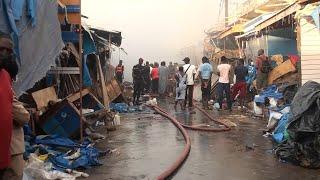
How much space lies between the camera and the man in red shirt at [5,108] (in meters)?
4.05

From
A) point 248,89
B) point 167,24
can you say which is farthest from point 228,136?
point 167,24

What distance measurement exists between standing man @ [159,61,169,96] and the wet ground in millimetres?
11980

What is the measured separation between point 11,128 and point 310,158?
5623 mm

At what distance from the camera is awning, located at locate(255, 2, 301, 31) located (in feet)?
46.9

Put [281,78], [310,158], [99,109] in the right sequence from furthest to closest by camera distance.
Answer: [281,78] < [99,109] < [310,158]

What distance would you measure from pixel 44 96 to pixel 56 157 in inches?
109

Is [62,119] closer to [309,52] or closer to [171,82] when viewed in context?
[309,52]

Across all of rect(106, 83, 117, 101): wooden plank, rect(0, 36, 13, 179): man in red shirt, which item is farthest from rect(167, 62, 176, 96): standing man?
rect(0, 36, 13, 179): man in red shirt

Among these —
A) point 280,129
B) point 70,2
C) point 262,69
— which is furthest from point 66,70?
point 262,69

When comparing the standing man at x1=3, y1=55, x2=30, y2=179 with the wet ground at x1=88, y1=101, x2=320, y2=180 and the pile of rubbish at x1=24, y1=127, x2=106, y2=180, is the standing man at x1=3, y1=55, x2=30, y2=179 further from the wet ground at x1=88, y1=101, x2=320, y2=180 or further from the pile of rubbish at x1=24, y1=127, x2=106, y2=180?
the wet ground at x1=88, y1=101, x2=320, y2=180

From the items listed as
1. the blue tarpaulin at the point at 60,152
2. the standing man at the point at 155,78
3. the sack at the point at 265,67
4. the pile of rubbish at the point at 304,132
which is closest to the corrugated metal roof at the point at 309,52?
the sack at the point at 265,67

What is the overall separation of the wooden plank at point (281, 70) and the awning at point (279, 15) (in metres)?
1.54

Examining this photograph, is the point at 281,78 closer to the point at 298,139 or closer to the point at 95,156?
the point at 298,139

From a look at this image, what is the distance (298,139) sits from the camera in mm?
8352
